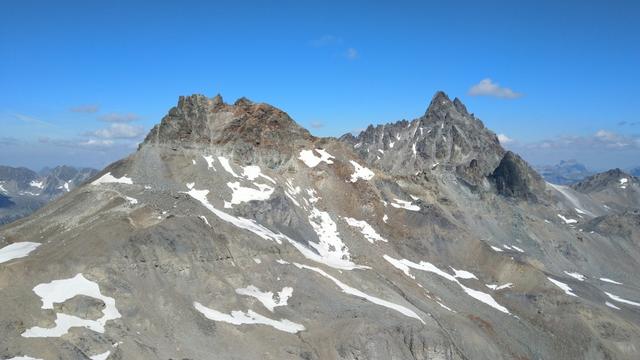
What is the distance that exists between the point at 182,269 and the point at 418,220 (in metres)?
63.8

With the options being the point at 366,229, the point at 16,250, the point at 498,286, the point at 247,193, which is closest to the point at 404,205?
the point at 366,229

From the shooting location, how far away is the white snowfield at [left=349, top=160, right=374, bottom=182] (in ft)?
431

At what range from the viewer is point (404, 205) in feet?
429

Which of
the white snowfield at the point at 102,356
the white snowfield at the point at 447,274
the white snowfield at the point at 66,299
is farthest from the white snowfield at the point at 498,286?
the white snowfield at the point at 102,356

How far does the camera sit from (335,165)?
5098 inches

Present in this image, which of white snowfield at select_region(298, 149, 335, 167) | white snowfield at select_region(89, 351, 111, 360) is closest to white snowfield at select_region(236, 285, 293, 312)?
white snowfield at select_region(89, 351, 111, 360)

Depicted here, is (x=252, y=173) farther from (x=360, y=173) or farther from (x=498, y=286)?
(x=498, y=286)

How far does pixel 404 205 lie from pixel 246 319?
6874cm

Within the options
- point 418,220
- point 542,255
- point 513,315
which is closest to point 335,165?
point 418,220

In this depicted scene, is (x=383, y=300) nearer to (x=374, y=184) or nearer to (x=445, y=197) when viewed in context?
(x=374, y=184)

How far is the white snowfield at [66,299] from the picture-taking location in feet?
176

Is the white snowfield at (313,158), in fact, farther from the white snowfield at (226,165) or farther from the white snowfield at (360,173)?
the white snowfield at (226,165)

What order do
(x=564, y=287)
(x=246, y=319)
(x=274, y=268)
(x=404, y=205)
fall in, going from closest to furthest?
1. (x=246, y=319)
2. (x=274, y=268)
3. (x=564, y=287)
4. (x=404, y=205)

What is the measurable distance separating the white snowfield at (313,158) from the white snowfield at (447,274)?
1171 inches
